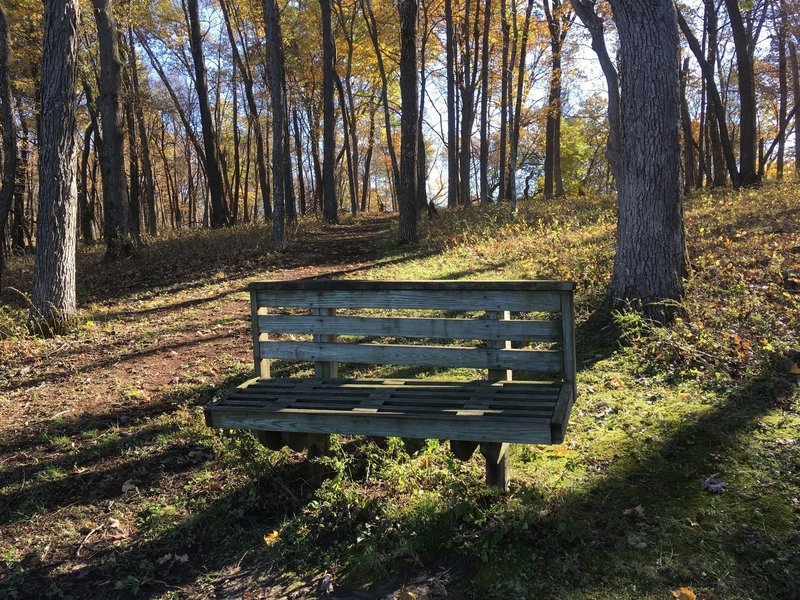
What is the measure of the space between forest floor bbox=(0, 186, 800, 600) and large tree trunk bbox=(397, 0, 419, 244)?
24.2 ft

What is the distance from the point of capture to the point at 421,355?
13.5ft

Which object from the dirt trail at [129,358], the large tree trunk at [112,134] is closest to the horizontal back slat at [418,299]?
the dirt trail at [129,358]

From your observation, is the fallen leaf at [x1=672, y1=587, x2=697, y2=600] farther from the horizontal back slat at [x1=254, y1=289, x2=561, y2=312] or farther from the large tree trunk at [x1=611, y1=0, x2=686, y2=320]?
the large tree trunk at [x1=611, y1=0, x2=686, y2=320]

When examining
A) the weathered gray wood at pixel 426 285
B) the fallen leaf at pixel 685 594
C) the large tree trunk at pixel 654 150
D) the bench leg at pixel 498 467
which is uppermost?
the large tree trunk at pixel 654 150

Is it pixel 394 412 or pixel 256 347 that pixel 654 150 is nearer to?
pixel 394 412

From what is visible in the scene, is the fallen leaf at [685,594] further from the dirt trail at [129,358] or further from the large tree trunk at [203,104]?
the large tree trunk at [203,104]

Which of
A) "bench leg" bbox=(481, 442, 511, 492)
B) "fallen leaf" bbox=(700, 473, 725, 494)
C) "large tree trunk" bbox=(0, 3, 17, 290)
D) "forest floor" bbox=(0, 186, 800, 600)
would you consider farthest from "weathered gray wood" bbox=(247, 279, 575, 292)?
"large tree trunk" bbox=(0, 3, 17, 290)

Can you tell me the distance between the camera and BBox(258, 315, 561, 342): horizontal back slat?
3832mm

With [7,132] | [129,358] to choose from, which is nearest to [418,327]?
[129,358]

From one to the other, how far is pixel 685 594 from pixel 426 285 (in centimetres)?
235

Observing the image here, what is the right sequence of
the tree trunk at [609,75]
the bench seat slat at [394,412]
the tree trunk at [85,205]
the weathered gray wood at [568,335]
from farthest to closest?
the tree trunk at [85,205] < the tree trunk at [609,75] < the weathered gray wood at [568,335] < the bench seat slat at [394,412]

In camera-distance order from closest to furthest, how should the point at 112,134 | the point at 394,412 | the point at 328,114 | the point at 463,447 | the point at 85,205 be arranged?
1. the point at 463,447
2. the point at 394,412
3. the point at 112,134
4. the point at 328,114
5. the point at 85,205

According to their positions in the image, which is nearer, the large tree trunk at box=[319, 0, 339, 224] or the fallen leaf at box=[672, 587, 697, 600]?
the fallen leaf at box=[672, 587, 697, 600]

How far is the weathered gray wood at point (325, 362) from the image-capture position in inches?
174
